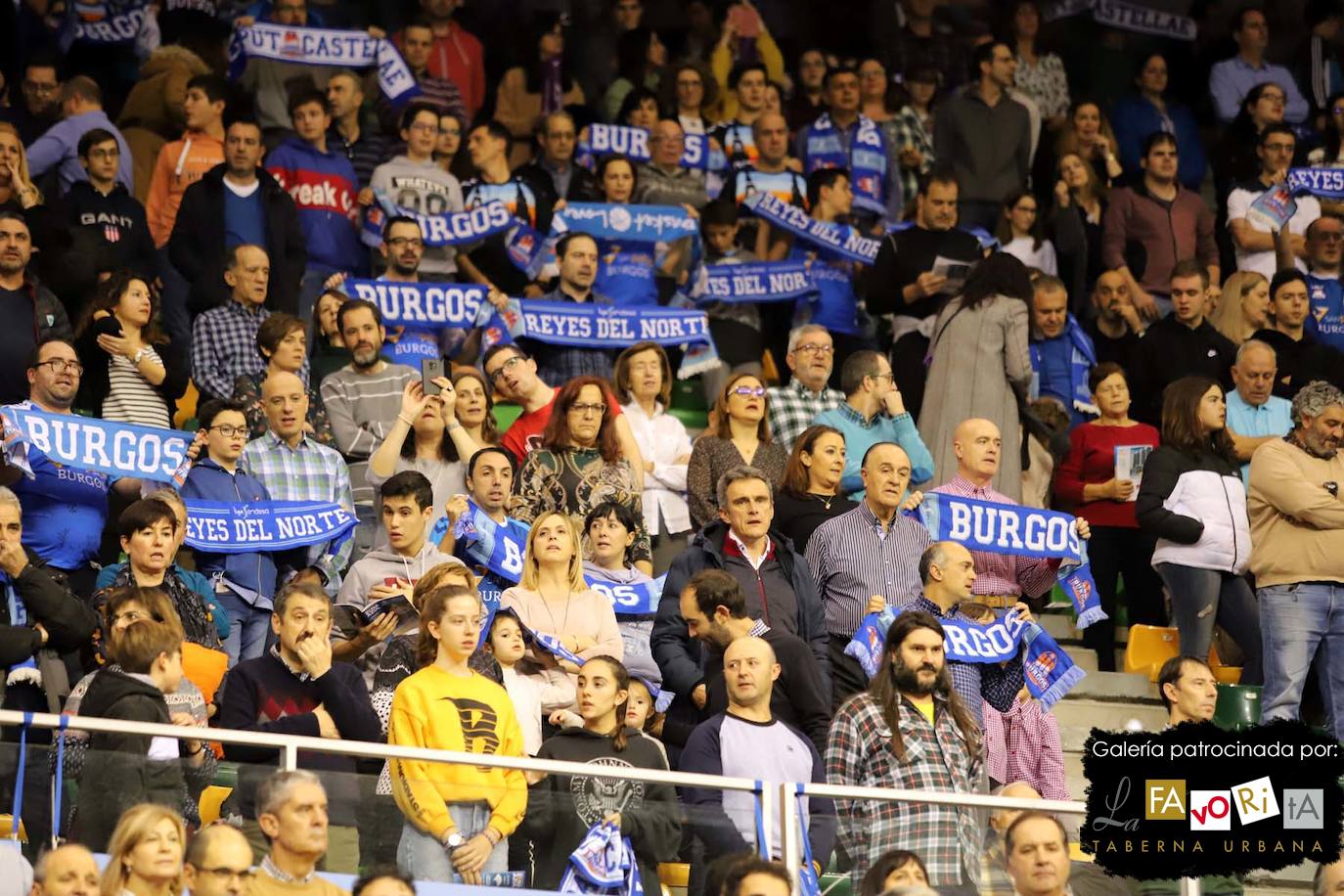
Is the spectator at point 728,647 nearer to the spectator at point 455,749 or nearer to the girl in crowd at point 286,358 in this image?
the spectator at point 455,749

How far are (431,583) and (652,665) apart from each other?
43.6 inches

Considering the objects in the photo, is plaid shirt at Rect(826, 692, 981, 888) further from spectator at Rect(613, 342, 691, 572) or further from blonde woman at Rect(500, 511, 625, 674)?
spectator at Rect(613, 342, 691, 572)

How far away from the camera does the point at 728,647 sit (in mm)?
8586

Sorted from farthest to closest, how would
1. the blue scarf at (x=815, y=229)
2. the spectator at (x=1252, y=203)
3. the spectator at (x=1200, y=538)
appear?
1. the spectator at (x=1252, y=203)
2. the blue scarf at (x=815, y=229)
3. the spectator at (x=1200, y=538)

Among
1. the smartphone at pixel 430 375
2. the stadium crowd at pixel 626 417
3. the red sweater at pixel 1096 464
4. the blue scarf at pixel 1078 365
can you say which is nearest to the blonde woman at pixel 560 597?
the stadium crowd at pixel 626 417

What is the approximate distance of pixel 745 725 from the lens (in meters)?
8.29

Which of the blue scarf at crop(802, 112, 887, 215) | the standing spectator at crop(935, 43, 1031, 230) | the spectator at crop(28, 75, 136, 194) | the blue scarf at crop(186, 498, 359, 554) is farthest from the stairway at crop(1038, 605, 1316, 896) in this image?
the spectator at crop(28, 75, 136, 194)

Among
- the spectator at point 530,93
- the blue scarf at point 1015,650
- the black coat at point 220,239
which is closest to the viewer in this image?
the blue scarf at point 1015,650

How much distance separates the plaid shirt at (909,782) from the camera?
7.57m

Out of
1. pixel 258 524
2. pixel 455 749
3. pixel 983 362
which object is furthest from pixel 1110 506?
pixel 455 749

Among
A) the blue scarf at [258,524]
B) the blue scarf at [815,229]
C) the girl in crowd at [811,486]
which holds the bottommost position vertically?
the blue scarf at [258,524]

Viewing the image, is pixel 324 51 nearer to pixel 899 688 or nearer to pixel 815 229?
pixel 815 229

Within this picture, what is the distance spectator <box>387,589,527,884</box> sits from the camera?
7445 mm

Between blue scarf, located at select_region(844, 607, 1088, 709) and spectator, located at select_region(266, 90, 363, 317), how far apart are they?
4942 mm
